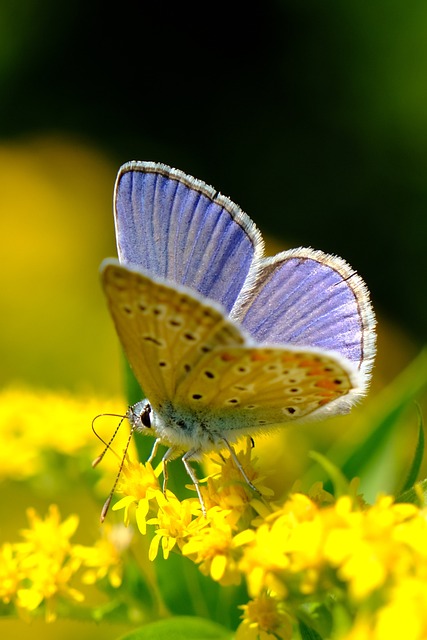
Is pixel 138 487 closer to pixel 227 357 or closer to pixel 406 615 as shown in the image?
pixel 227 357

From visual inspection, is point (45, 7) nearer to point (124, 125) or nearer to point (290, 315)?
point (124, 125)

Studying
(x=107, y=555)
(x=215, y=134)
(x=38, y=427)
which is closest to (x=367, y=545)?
(x=107, y=555)

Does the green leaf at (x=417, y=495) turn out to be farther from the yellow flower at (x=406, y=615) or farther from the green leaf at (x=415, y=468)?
the yellow flower at (x=406, y=615)

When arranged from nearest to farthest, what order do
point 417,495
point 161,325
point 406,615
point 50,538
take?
point 406,615 < point 417,495 < point 161,325 < point 50,538

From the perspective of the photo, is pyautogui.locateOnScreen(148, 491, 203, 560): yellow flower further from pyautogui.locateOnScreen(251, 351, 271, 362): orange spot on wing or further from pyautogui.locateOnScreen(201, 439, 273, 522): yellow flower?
pyautogui.locateOnScreen(251, 351, 271, 362): orange spot on wing

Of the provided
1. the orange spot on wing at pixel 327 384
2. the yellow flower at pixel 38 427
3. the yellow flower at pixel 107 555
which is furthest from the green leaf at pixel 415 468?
the yellow flower at pixel 38 427

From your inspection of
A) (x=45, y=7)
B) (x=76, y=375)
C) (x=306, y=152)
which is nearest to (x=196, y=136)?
(x=306, y=152)
